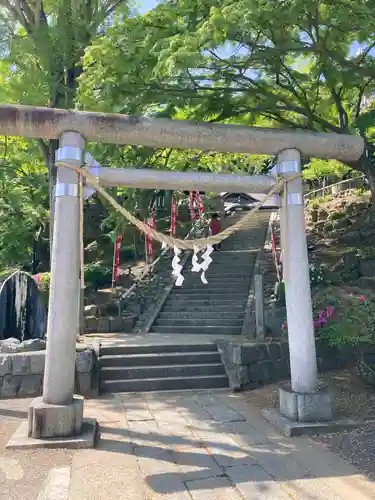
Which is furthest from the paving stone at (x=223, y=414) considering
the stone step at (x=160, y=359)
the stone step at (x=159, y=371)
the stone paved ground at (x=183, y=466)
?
the stone step at (x=160, y=359)

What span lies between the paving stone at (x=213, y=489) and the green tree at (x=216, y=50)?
14.7 ft

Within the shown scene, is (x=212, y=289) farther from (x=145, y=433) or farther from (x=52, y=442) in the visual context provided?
(x=52, y=442)

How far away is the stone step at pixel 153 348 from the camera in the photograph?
8.74 m

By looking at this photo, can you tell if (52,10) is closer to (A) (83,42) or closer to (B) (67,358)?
(A) (83,42)

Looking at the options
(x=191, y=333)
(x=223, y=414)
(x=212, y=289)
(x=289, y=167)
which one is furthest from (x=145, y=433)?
(x=212, y=289)

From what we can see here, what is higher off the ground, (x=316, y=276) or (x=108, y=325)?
(x=316, y=276)

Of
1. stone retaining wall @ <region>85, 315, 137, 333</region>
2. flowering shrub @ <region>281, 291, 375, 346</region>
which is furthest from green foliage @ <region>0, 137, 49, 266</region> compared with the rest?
flowering shrub @ <region>281, 291, 375, 346</region>

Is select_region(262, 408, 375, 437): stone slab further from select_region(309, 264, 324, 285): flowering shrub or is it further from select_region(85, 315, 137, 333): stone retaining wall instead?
select_region(85, 315, 137, 333): stone retaining wall

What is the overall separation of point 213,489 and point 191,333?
24.1ft

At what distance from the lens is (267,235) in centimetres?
2042

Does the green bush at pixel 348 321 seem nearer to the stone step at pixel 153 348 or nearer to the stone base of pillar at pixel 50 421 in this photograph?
the stone step at pixel 153 348

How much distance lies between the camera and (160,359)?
27.9ft

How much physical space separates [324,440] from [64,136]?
4.82m

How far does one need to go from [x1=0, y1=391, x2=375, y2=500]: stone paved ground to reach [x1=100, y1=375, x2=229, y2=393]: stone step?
1.61m
